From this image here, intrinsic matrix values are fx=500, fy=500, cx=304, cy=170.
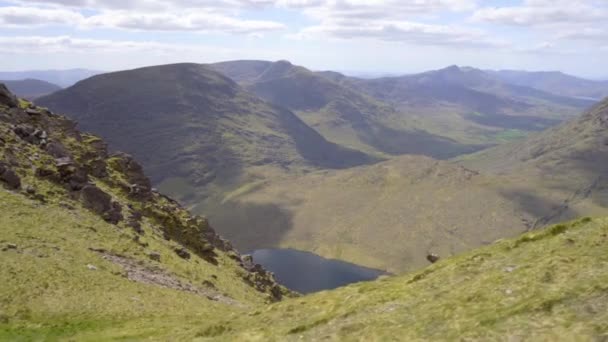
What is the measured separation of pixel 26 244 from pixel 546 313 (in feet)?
140

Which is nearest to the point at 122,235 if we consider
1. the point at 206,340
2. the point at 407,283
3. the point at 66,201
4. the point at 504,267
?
the point at 66,201

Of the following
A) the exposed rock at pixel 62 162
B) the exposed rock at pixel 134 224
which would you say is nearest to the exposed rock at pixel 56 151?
the exposed rock at pixel 62 162

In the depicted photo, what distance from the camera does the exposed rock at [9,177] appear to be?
55862 millimetres

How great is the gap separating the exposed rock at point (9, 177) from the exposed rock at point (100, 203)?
327 inches

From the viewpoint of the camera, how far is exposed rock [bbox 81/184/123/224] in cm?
6319

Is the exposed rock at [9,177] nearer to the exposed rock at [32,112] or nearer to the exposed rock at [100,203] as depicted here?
the exposed rock at [100,203]

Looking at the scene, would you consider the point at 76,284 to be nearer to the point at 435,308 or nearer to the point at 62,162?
the point at 62,162

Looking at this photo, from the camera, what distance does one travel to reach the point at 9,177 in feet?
185

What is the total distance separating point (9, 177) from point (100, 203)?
11.0 m

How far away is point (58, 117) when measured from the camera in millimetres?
87438

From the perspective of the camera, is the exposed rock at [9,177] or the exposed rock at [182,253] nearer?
the exposed rock at [9,177]

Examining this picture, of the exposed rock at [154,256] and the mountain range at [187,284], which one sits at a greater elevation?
the mountain range at [187,284]

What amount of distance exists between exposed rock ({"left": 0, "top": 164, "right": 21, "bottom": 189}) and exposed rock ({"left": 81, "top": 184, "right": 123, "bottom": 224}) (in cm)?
830

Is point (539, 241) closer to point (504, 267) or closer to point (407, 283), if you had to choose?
point (504, 267)
